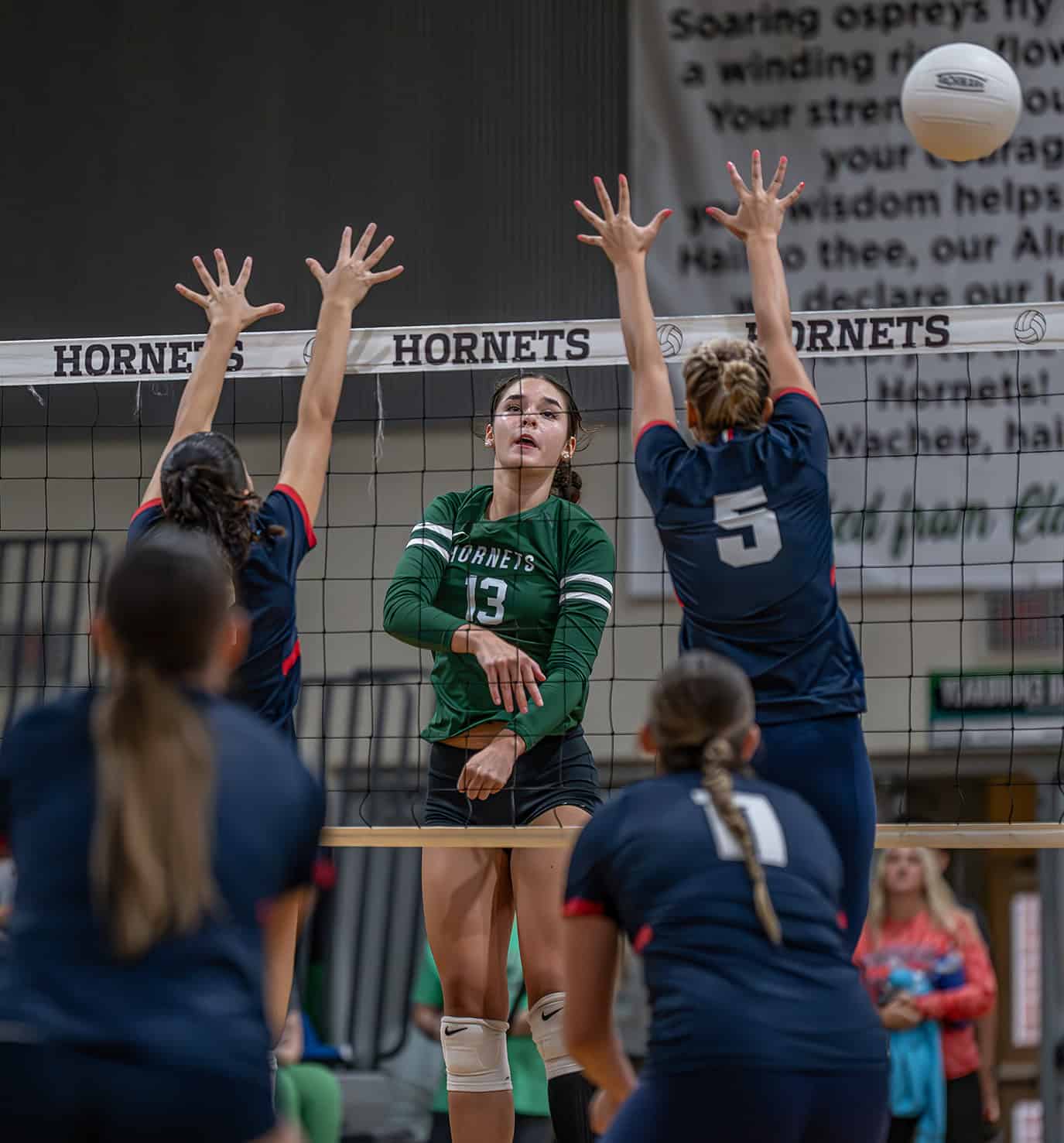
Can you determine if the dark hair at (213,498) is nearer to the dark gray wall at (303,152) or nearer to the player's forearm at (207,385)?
the player's forearm at (207,385)

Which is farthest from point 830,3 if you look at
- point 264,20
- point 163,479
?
point 163,479

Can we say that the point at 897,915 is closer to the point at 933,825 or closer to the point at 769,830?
the point at 933,825

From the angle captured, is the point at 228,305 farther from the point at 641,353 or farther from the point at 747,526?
the point at 747,526

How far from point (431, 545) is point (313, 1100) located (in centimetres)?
299

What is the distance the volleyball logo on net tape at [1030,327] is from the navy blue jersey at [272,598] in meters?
2.12

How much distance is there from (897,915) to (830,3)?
4.71m

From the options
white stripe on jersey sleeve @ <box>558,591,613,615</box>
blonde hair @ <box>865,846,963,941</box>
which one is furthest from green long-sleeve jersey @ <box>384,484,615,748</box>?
blonde hair @ <box>865,846,963,941</box>

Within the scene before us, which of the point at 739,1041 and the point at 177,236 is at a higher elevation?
the point at 177,236

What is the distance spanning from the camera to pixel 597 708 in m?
8.99

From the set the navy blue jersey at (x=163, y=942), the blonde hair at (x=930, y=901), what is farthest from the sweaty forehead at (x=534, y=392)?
the blonde hair at (x=930, y=901)

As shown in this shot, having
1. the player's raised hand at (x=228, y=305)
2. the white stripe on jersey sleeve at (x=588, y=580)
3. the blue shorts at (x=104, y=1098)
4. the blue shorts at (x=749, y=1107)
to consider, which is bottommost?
the blue shorts at (x=749, y=1107)

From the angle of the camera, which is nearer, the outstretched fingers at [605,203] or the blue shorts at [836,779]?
the blue shorts at [836,779]

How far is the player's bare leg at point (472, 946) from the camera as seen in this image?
4.19 metres

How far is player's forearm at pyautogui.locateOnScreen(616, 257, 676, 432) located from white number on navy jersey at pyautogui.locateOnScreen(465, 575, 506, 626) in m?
0.77
